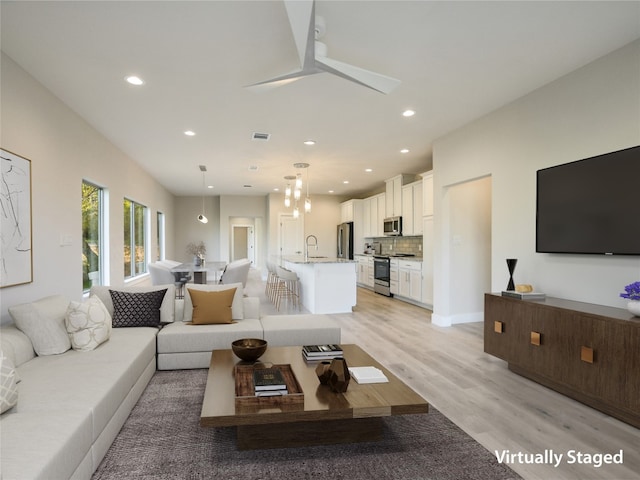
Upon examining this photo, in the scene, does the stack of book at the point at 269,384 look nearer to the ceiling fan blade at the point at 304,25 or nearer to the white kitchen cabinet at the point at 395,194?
the ceiling fan blade at the point at 304,25

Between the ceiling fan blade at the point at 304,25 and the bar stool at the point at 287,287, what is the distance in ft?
14.7

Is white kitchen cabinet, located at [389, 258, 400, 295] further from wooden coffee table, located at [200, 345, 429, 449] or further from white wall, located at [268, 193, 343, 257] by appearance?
wooden coffee table, located at [200, 345, 429, 449]

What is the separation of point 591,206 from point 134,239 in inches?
281

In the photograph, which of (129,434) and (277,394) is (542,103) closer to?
(277,394)

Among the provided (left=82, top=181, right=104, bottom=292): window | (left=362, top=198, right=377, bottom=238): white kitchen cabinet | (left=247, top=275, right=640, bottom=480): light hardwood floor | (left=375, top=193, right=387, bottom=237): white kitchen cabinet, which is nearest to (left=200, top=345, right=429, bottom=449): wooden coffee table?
(left=247, top=275, right=640, bottom=480): light hardwood floor

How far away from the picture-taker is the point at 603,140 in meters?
2.97

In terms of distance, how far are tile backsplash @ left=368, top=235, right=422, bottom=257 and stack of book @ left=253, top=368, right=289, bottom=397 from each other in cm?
614

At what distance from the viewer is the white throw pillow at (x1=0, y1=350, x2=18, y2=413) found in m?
1.73

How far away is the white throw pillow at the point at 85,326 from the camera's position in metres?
2.74

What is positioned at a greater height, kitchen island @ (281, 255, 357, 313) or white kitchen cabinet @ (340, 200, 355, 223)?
white kitchen cabinet @ (340, 200, 355, 223)

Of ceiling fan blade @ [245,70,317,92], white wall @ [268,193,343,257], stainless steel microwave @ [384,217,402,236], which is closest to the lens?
ceiling fan blade @ [245,70,317,92]

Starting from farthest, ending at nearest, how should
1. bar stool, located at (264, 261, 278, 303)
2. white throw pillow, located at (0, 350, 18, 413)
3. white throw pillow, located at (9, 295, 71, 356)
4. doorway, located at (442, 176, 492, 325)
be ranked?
bar stool, located at (264, 261, 278, 303) → doorway, located at (442, 176, 492, 325) → white throw pillow, located at (9, 295, 71, 356) → white throw pillow, located at (0, 350, 18, 413)

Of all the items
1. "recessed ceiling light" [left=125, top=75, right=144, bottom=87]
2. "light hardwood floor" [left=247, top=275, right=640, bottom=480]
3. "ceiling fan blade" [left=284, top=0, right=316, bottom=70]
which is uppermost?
"recessed ceiling light" [left=125, top=75, right=144, bottom=87]

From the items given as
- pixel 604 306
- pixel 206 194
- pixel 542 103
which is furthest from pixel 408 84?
pixel 206 194
